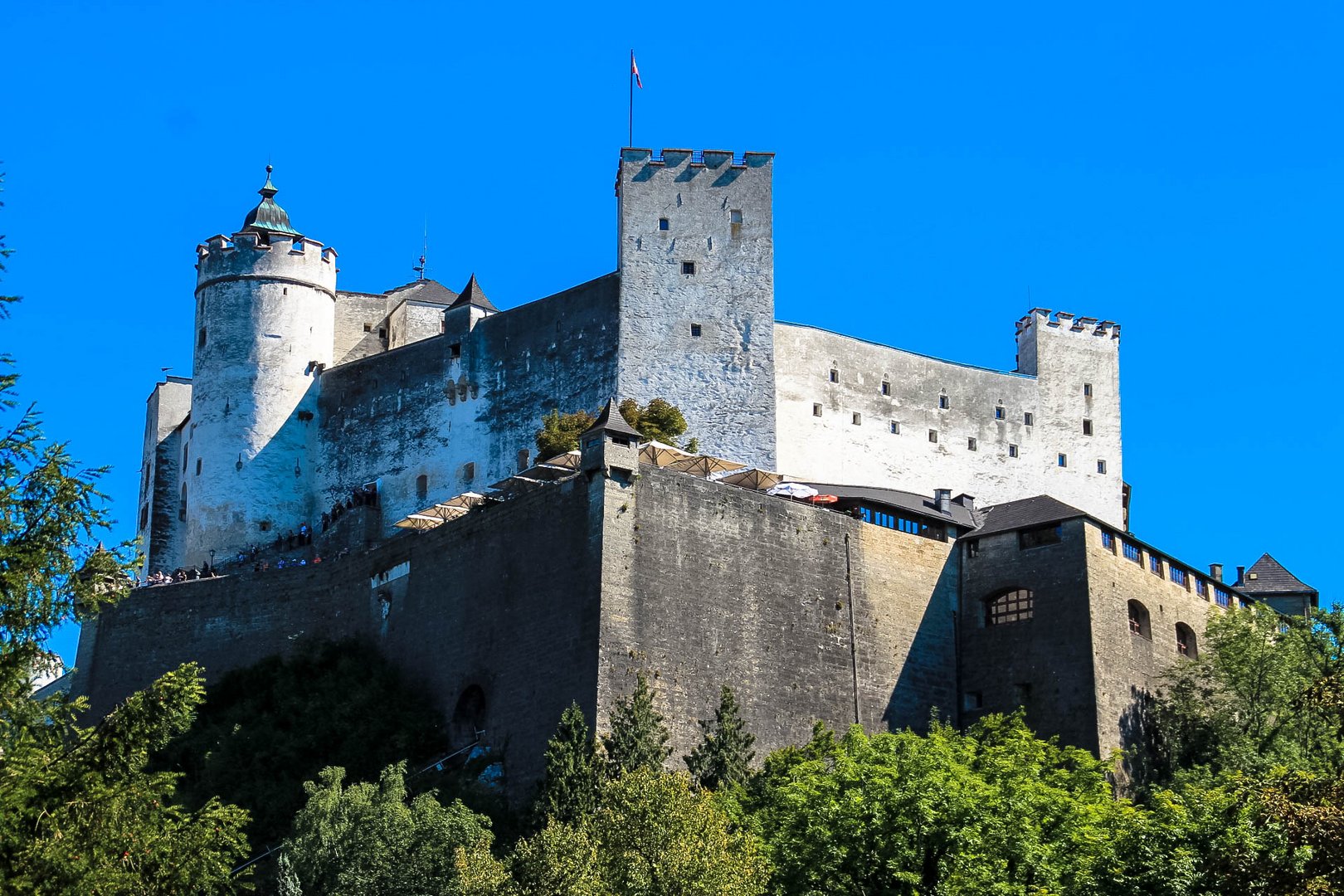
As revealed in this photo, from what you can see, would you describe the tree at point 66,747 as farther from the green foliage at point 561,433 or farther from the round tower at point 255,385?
the round tower at point 255,385

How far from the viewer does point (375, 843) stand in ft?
145

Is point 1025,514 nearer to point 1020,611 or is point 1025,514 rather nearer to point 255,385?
point 1020,611

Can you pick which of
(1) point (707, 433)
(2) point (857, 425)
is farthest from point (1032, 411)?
(1) point (707, 433)

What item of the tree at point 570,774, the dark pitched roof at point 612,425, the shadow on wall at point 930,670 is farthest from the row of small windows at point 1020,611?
the tree at point 570,774

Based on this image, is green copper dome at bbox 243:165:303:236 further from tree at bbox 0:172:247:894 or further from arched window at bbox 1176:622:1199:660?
tree at bbox 0:172:247:894

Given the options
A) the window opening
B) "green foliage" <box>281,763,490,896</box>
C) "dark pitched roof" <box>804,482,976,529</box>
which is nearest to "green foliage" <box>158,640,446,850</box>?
"green foliage" <box>281,763,490,896</box>

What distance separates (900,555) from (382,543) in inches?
593

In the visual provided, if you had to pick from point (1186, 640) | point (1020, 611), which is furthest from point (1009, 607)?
point (1186, 640)

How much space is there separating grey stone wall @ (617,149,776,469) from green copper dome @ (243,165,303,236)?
1402cm

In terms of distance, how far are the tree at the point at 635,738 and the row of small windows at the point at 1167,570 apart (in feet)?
47.7

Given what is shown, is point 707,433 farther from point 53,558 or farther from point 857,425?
point 53,558

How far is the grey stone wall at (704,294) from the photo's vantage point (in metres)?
64.8

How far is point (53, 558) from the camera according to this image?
24891mm

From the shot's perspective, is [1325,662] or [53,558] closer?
[53,558]
